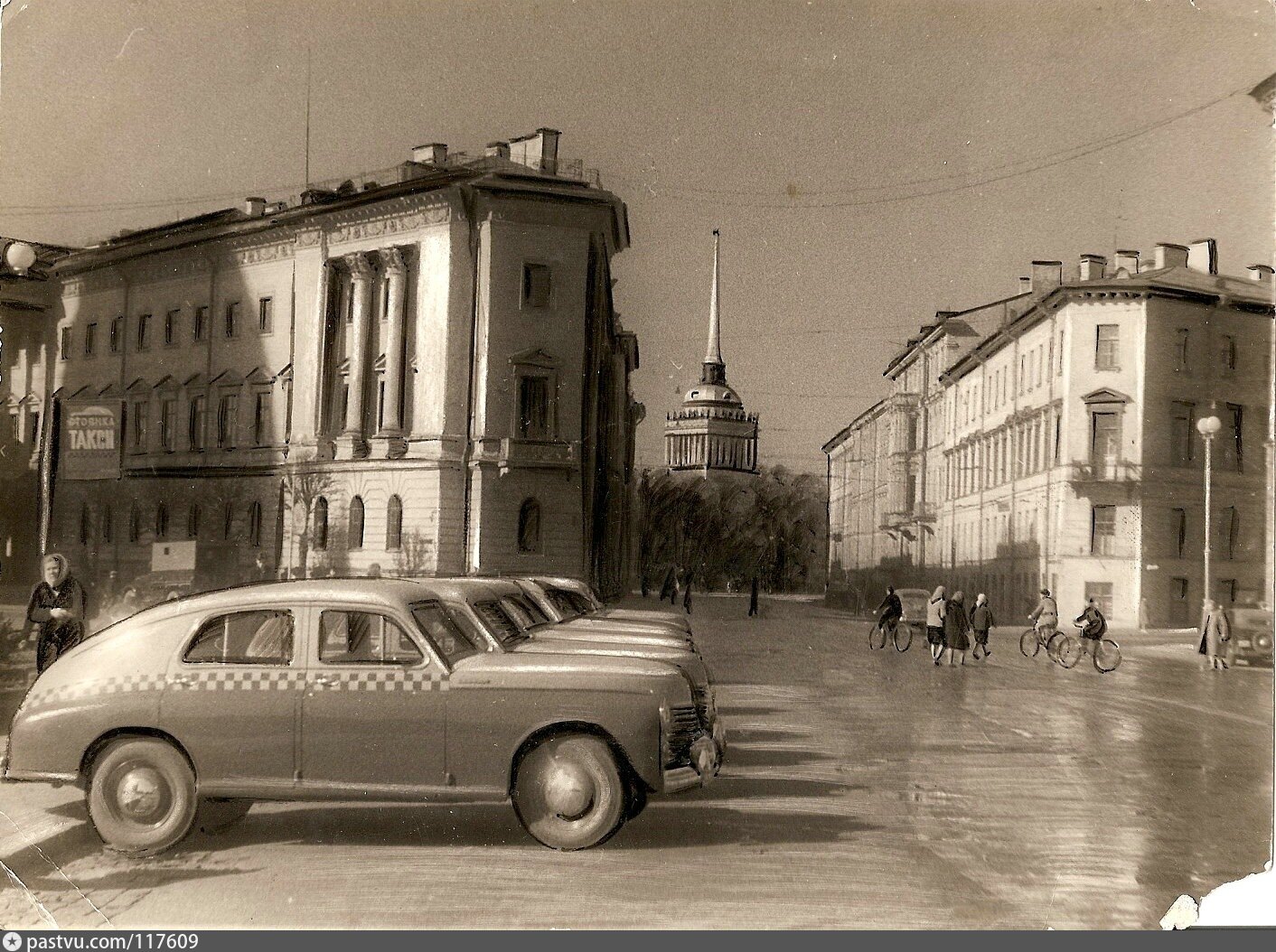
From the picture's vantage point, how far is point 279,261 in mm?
7961

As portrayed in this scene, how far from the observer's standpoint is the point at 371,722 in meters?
5.45

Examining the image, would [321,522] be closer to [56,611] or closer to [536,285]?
[56,611]

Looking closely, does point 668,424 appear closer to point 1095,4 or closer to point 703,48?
point 703,48

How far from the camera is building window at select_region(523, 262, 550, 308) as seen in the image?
318 inches

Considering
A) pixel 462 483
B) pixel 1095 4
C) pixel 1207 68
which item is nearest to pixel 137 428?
pixel 462 483

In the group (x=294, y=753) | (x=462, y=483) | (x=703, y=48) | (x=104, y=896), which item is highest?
(x=703, y=48)

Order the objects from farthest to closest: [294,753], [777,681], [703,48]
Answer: [777,681]
[703,48]
[294,753]

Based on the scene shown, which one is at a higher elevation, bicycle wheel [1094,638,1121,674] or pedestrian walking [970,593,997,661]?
pedestrian walking [970,593,997,661]

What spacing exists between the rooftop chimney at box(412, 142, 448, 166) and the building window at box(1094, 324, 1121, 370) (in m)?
5.06

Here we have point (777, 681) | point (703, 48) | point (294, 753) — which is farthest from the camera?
point (777, 681)

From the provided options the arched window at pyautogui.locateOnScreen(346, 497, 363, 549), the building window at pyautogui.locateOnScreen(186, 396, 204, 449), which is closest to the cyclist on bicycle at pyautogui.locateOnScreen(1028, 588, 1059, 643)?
the arched window at pyautogui.locateOnScreen(346, 497, 363, 549)

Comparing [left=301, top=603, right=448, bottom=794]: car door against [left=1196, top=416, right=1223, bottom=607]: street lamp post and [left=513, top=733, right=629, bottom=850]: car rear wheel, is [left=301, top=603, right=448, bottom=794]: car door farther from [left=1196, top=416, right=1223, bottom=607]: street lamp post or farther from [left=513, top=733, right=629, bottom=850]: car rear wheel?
[left=1196, top=416, right=1223, bottom=607]: street lamp post

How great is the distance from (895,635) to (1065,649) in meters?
3.59

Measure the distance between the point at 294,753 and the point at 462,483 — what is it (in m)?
2.71
